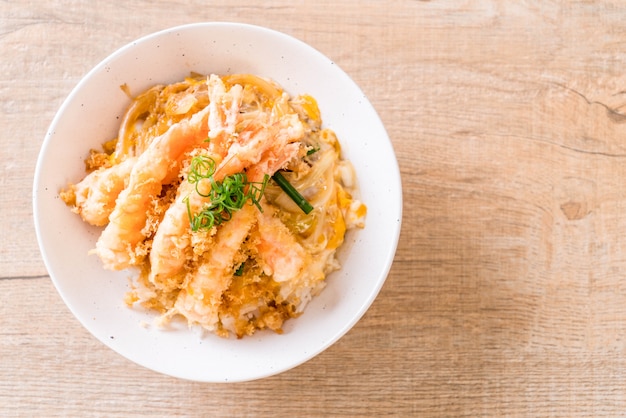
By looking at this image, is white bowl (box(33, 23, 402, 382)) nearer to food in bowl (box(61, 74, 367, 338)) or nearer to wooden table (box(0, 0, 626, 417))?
food in bowl (box(61, 74, 367, 338))

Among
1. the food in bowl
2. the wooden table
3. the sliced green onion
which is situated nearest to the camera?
the food in bowl

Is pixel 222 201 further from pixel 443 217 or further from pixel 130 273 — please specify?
pixel 443 217

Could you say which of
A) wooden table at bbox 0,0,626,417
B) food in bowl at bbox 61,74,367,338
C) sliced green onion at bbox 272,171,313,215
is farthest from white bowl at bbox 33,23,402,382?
wooden table at bbox 0,0,626,417

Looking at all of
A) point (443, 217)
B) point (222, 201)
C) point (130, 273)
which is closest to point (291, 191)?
point (222, 201)

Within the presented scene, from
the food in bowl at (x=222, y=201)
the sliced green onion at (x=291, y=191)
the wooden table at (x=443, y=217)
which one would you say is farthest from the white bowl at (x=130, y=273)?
the wooden table at (x=443, y=217)

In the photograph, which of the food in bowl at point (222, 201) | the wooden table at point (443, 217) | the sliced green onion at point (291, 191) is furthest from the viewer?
the wooden table at point (443, 217)

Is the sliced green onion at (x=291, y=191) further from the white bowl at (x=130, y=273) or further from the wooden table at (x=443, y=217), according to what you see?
the wooden table at (x=443, y=217)
